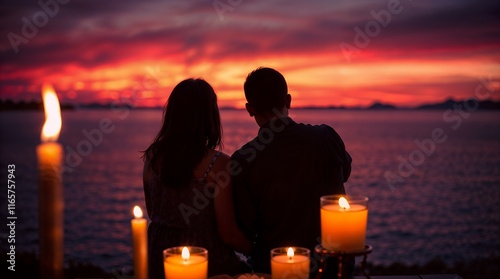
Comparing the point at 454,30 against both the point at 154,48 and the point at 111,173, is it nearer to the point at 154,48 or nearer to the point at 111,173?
the point at 154,48

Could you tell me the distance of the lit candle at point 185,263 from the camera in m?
1.86

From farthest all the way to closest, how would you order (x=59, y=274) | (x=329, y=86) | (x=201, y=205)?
1. (x=329, y=86)
2. (x=201, y=205)
3. (x=59, y=274)

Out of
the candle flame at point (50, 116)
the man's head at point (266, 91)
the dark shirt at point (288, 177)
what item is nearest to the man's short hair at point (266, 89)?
the man's head at point (266, 91)

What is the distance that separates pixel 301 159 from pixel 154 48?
39697 millimetres

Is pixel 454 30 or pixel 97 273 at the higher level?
pixel 454 30

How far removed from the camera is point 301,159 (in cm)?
327

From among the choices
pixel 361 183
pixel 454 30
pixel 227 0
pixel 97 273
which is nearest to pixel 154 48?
pixel 361 183

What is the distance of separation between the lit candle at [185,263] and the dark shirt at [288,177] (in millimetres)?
1381

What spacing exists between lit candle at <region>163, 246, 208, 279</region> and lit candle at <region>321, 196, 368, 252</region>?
46cm

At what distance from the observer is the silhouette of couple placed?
3.23 meters

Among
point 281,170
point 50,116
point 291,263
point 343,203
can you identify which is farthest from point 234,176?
point 50,116
